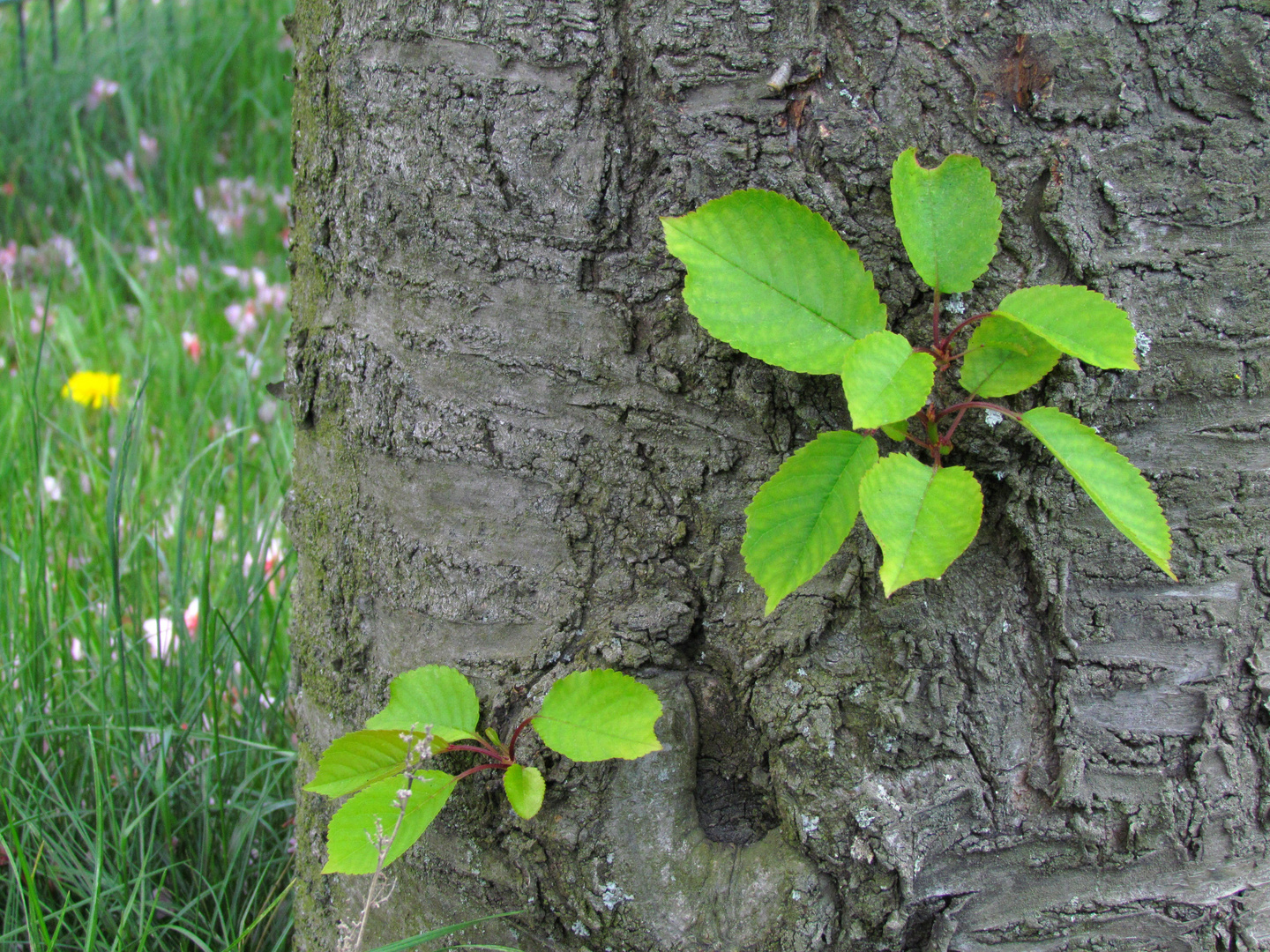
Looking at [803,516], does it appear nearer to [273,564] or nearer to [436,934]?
[436,934]

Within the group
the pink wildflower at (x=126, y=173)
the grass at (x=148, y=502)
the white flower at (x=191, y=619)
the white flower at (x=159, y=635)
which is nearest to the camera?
the grass at (x=148, y=502)

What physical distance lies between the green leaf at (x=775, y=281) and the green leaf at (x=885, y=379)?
0.06m

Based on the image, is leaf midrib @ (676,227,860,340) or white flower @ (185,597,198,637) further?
white flower @ (185,597,198,637)

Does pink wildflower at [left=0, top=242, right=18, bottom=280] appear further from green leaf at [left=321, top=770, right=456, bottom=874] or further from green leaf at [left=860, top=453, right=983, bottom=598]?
green leaf at [left=860, top=453, right=983, bottom=598]

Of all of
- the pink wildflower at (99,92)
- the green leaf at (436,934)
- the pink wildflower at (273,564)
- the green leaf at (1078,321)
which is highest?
the green leaf at (1078,321)

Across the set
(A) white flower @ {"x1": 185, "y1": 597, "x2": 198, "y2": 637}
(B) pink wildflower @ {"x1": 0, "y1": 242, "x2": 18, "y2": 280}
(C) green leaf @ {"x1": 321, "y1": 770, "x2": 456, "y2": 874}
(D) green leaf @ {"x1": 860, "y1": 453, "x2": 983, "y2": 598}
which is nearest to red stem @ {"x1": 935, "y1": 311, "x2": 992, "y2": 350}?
(D) green leaf @ {"x1": 860, "y1": 453, "x2": 983, "y2": 598}

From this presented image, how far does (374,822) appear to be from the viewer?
98cm

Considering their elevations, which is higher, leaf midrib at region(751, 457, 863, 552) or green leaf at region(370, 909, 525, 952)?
leaf midrib at region(751, 457, 863, 552)

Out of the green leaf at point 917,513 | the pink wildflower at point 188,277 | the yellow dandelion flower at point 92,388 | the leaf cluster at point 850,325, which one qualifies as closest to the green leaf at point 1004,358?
the leaf cluster at point 850,325

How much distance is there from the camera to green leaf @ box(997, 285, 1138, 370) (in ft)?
2.71

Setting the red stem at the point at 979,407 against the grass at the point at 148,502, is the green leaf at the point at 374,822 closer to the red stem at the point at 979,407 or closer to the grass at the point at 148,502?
the grass at the point at 148,502

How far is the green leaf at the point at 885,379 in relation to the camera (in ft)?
2.63

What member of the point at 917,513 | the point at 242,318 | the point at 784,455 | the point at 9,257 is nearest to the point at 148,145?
the point at 9,257

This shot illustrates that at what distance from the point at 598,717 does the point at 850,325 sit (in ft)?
1.50
